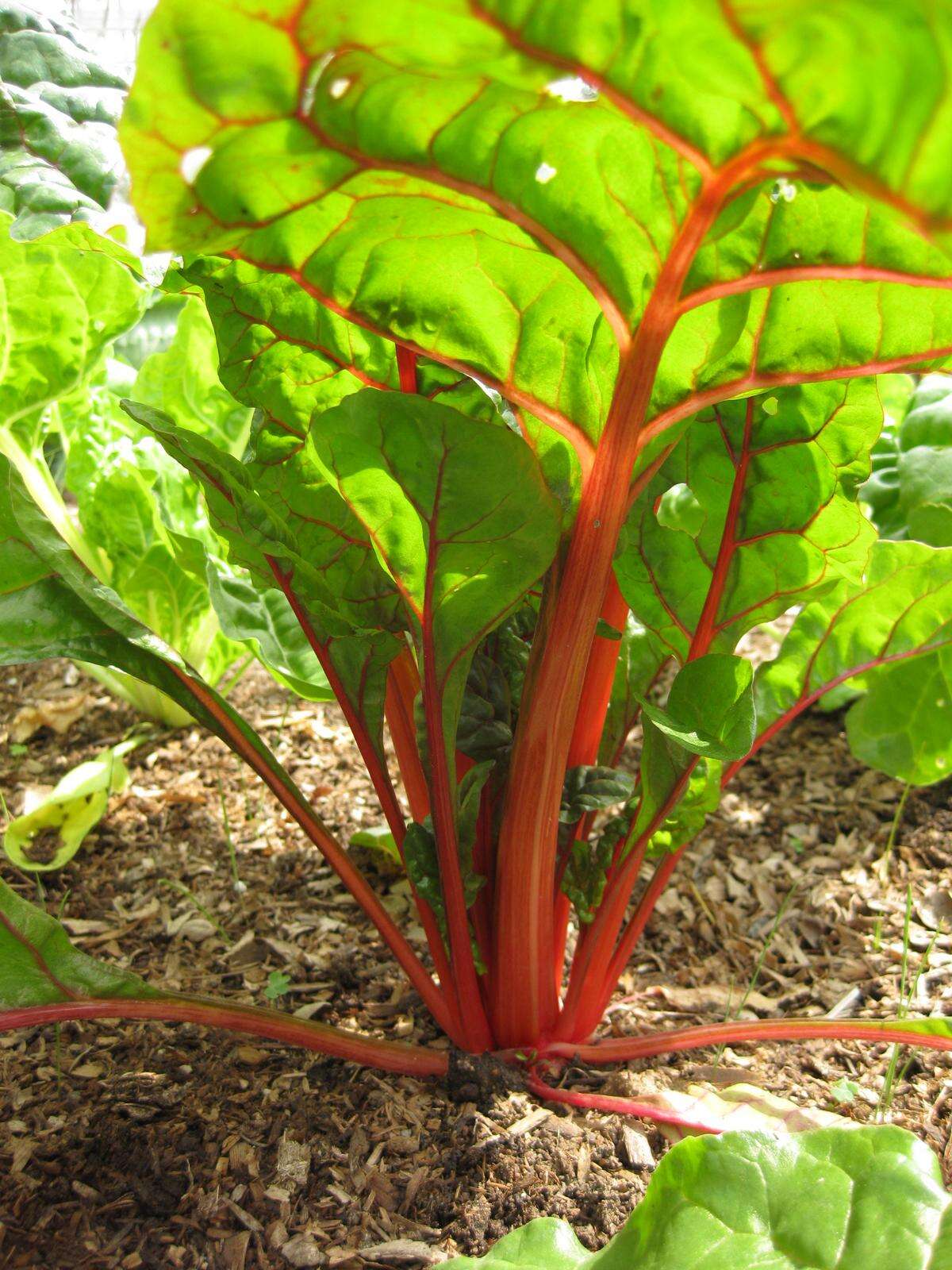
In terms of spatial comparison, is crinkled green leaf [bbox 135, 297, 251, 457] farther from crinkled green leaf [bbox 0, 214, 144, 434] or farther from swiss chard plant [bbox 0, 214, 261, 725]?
crinkled green leaf [bbox 0, 214, 144, 434]

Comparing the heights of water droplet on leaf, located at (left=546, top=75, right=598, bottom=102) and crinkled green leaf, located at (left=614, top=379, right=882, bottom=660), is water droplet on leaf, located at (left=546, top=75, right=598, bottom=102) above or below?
above

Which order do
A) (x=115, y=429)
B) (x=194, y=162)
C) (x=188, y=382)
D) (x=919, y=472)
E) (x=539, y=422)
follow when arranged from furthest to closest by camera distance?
(x=115, y=429), (x=188, y=382), (x=919, y=472), (x=539, y=422), (x=194, y=162)

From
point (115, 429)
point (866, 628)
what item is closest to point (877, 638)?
point (866, 628)

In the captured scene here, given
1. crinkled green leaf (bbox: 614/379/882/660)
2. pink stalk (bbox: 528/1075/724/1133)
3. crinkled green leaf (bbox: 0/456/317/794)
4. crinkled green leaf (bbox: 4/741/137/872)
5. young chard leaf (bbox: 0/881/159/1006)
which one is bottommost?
pink stalk (bbox: 528/1075/724/1133)

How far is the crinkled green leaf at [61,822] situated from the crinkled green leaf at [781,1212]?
0.94m

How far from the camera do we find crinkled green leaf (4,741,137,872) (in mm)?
1447

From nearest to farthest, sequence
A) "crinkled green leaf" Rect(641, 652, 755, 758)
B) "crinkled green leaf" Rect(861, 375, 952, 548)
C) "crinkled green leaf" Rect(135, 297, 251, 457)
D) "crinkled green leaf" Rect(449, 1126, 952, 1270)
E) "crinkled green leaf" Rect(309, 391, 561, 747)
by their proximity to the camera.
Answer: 1. "crinkled green leaf" Rect(449, 1126, 952, 1270)
2. "crinkled green leaf" Rect(309, 391, 561, 747)
3. "crinkled green leaf" Rect(641, 652, 755, 758)
4. "crinkled green leaf" Rect(861, 375, 952, 548)
5. "crinkled green leaf" Rect(135, 297, 251, 457)

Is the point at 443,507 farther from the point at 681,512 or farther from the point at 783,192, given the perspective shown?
the point at 681,512

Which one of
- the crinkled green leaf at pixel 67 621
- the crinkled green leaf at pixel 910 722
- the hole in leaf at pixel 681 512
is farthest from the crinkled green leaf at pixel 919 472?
the crinkled green leaf at pixel 67 621

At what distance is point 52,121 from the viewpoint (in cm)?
122

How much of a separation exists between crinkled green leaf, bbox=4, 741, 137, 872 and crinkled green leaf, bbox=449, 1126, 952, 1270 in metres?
0.94

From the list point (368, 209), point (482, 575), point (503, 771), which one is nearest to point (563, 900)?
point (503, 771)

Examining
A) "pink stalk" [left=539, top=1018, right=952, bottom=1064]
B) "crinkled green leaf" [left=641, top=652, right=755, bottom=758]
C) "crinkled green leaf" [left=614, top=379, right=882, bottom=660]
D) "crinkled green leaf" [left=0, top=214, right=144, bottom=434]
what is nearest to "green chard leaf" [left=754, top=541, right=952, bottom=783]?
"crinkled green leaf" [left=614, top=379, right=882, bottom=660]

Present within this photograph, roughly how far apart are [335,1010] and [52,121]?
1.15 meters
